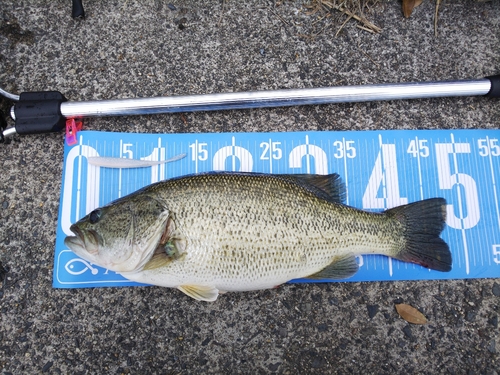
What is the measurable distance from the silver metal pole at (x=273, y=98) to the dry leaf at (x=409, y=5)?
0.61 meters

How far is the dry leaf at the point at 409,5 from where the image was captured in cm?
263

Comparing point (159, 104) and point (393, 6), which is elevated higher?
point (393, 6)

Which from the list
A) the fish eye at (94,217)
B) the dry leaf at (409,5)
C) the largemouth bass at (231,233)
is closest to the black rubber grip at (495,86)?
the dry leaf at (409,5)

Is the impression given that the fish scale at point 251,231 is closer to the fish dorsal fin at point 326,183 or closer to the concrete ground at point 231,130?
the fish dorsal fin at point 326,183

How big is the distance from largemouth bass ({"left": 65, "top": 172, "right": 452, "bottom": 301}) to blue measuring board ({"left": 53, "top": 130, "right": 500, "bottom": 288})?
33 cm

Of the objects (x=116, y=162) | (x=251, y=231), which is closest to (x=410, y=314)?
(x=251, y=231)

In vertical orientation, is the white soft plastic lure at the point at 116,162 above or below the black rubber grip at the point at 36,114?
below

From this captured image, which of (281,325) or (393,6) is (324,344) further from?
(393,6)

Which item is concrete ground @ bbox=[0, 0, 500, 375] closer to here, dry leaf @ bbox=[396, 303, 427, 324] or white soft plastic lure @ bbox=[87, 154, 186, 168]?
dry leaf @ bbox=[396, 303, 427, 324]

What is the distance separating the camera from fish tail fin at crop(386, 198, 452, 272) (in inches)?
85.4

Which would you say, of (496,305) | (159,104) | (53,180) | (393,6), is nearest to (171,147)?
(159,104)

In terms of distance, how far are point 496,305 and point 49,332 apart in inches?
110

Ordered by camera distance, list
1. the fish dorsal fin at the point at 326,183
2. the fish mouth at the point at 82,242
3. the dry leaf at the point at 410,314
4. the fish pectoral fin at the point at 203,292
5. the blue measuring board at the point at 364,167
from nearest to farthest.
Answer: the fish mouth at the point at 82,242 → the fish pectoral fin at the point at 203,292 → the fish dorsal fin at the point at 326,183 → the dry leaf at the point at 410,314 → the blue measuring board at the point at 364,167

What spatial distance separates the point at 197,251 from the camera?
1.92 meters
